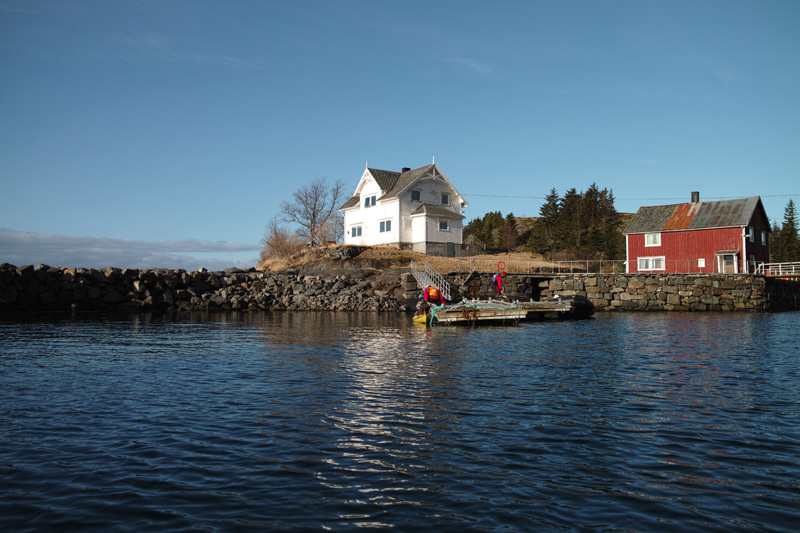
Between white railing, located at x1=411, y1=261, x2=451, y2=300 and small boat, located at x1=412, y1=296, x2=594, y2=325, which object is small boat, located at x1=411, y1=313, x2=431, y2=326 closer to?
small boat, located at x1=412, y1=296, x2=594, y2=325

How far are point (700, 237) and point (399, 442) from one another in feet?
178

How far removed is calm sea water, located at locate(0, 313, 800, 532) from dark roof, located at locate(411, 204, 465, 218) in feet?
131

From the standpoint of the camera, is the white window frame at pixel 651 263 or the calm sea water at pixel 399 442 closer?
the calm sea water at pixel 399 442

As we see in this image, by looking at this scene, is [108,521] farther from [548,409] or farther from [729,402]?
[729,402]

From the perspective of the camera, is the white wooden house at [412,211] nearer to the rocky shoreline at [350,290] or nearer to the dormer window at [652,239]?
the rocky shoreline at [350,290]

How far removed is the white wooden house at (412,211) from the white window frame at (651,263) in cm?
1813

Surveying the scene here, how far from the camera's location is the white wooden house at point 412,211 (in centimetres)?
5900

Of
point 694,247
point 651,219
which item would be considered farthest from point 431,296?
point 651,219

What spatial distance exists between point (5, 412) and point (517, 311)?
90.0 ft

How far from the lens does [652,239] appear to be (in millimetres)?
57469

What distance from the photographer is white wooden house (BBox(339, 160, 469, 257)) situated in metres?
59.0

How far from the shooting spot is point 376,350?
2098cm


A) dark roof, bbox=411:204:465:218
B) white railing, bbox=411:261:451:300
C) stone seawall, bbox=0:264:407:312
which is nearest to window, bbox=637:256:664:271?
dark roof, bbox=411:204:465:218

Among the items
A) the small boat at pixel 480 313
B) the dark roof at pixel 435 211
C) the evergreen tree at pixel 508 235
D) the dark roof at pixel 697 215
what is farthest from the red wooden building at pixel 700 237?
the evergreen tree at pixel 508 235
